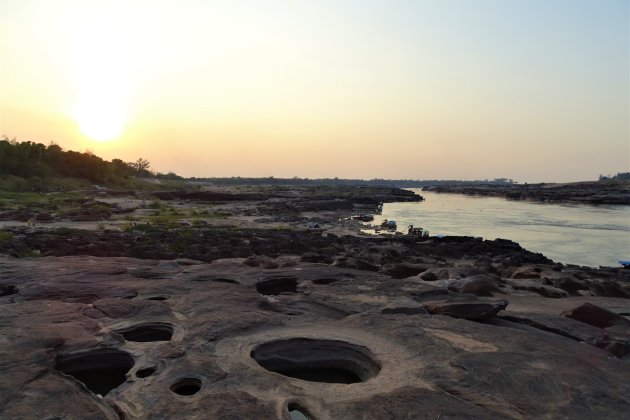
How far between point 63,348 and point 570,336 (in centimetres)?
1009

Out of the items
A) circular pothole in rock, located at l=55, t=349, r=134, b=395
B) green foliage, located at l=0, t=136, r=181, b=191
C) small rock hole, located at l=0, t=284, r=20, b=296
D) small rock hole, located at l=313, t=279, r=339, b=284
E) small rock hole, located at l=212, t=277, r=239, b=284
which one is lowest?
circular pothole in rock, located at l=55, t=349, r=134, b=395

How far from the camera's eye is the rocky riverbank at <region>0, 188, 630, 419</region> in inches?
261

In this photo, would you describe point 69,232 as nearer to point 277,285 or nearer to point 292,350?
point 277,285

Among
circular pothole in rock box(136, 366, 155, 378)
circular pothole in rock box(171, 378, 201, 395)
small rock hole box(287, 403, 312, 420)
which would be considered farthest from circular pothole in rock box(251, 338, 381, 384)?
small rock hole box(287, 403, 312, 420)

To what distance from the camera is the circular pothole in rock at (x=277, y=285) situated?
14180 mm

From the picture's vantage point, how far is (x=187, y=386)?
291 inches

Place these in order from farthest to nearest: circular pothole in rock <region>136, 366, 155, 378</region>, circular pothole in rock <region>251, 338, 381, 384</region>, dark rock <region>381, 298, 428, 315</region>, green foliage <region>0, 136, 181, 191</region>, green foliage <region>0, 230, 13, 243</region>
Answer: green foliage <region>0, 136, 181, 191</region>
green foliage <region>0, 230, 13, 243</region>
dark rock <region>381, 298, 428, 315</region>
circular pothole in rock <region>251, 338, 381, 384</region>
circular pothole in rock <region>136, 366, 155, 378</region>

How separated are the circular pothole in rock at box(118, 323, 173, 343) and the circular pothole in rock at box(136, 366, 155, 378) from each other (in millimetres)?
1973

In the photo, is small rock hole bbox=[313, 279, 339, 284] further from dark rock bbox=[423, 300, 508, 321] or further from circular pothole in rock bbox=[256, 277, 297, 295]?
dark rock bbox=[423, 300, 508, 321]

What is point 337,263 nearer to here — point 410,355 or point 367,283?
point 367,283

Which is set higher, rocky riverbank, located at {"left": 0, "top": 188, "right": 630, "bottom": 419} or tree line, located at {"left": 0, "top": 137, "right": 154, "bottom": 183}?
tree line, located at {"left": 0, "top": 137, "right": 154, "bottom": 183}

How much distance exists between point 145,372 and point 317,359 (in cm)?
309

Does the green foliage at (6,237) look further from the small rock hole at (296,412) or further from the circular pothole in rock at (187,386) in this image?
the small rock hole at (296,412)

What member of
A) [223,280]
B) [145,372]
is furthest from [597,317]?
[145,372]
